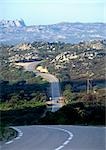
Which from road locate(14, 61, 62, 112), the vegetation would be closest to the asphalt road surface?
road locate(14, 61, 62, 112)

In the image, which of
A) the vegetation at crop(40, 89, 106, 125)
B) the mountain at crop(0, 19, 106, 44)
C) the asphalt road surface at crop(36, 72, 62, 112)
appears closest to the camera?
the vegetation at crop(40, 89, 106, 125)

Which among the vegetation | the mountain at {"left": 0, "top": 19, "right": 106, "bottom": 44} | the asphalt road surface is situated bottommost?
the vegetation

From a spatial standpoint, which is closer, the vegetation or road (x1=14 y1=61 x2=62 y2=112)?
the vegetation

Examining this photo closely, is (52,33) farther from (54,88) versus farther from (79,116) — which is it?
(79,116)

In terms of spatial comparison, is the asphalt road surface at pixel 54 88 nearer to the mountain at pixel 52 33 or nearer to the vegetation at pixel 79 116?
the mountain at pixel 52 33

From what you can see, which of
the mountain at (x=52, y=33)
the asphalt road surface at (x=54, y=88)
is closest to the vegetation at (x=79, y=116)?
the asphalt road surface at (x=54, y=88)

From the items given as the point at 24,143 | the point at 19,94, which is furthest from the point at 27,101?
the point at 24,143

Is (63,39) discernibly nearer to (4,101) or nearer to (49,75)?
(49,75)

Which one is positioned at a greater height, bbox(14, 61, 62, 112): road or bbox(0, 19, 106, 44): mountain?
bbox(0, 19, 106, 44): mountain

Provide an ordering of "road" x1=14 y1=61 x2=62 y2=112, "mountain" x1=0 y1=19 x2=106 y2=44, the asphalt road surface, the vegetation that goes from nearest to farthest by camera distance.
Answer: the vegetation → "road" x1=14 y1=61 x2=62 y2=112 → the asphalt road surface → "mountain" x1=0 y1=19 x2=106 y2=44

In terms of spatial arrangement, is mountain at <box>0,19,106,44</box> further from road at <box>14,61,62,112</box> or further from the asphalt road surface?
the asphalt road surface

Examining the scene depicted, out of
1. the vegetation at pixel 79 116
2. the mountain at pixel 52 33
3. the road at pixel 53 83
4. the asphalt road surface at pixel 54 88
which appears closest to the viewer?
the vegetation at pixel 79 116
